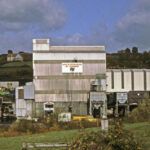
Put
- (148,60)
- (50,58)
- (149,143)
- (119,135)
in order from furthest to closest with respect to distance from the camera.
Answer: (148,60) → (50,58) → (149,143) → (119,135)

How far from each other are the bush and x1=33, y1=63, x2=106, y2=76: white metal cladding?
40.9 meters

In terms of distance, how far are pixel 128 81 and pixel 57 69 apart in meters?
13.0

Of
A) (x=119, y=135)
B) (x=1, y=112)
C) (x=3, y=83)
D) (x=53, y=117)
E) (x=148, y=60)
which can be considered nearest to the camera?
(x=119, y=135)

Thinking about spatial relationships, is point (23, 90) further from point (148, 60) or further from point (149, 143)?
point (148, 60)

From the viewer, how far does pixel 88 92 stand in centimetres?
5466

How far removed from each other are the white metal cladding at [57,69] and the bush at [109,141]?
40.9 m

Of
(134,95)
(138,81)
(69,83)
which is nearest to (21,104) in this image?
(69,83)

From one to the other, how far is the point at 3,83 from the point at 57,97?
3889 centimetres

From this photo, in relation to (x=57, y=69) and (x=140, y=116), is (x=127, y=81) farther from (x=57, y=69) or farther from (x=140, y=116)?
(x=140, y=116)

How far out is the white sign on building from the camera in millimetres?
54375

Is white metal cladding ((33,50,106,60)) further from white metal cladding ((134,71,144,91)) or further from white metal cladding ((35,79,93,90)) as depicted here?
white metal cladding ((134,71,144,91))

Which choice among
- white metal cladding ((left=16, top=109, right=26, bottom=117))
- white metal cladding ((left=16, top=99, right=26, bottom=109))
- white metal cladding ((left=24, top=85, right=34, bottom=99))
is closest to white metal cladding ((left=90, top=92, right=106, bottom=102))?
white metal cladding ((left=24, top=85, right=34, bottom=99))

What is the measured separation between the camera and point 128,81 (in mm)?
57719

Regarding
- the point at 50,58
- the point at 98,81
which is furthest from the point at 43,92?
the point at 98,81
